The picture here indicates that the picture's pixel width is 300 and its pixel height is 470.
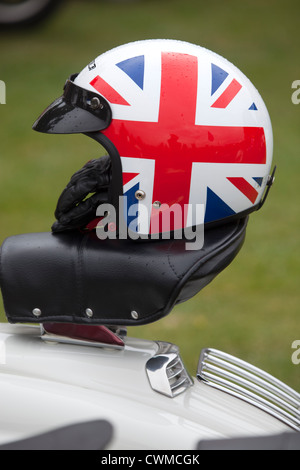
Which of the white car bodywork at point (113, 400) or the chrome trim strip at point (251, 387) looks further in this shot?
the chrome trim strip at point (251, 387)

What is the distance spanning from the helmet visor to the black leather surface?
21cm

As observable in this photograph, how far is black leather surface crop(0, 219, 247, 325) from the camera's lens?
51.5 inches

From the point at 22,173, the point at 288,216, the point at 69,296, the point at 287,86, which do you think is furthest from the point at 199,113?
the point at 287,86

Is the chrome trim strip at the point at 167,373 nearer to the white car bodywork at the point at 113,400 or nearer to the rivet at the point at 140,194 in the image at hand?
the white car bodywork at the point at 113,400

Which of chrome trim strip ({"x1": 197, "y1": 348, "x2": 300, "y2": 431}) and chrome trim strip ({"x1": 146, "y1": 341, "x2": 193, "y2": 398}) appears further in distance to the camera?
chrome trim strip ({"x1": 197, "y1": 348, "x2": 300, "y2": 431})

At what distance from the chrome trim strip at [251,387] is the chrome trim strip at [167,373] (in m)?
0.06

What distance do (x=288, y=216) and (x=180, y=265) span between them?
9.31 ft

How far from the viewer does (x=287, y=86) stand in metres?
5.66

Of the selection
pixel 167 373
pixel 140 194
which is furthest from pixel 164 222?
pixel 167 373

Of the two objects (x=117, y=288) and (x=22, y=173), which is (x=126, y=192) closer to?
(x=117, y=288)

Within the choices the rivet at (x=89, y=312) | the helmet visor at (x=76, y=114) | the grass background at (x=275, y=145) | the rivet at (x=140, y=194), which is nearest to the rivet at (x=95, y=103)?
the helmet visor at (x=76, y=114)

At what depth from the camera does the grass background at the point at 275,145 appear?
2.96 meters

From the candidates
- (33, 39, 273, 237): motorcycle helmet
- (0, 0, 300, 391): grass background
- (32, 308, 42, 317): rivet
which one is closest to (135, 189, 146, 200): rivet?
(33, 39, 273, 237): motorcycle helmet

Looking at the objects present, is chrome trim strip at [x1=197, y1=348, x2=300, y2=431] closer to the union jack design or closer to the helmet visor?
the union jack design
